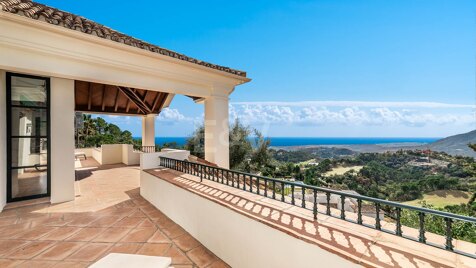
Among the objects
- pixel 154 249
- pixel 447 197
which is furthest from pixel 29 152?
pixel 447 197

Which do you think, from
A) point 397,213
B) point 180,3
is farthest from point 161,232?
point 180,3

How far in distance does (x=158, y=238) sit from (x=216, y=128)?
4583 millimetres

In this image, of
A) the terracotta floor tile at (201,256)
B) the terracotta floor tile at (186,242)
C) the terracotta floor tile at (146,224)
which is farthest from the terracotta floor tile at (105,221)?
the terracotta floor tile at (201,256)

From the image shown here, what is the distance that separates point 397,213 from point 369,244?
0.42 m

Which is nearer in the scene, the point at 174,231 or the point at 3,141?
the point at 174,231

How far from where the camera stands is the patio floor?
311 centimetres

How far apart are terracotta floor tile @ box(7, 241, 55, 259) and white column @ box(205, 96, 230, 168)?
502 centimetres

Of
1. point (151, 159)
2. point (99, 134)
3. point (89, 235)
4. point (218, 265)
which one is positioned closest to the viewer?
point (218, 265)

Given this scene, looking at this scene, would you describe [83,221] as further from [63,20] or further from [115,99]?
[115,99]

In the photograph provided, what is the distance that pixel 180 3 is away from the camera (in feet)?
31.6

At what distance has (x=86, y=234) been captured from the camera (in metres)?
3.85

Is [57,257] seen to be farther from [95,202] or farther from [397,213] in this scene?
[397,213]

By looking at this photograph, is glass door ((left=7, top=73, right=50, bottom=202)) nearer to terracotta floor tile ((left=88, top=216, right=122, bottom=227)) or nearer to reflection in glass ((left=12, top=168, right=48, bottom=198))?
reflection in glass ((left=12, top=168, right=48, bottom=198))

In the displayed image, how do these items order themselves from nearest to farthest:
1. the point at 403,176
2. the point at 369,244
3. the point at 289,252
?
1. the point at 369,244
2. the point at 289,252
3. the point at 403,176
